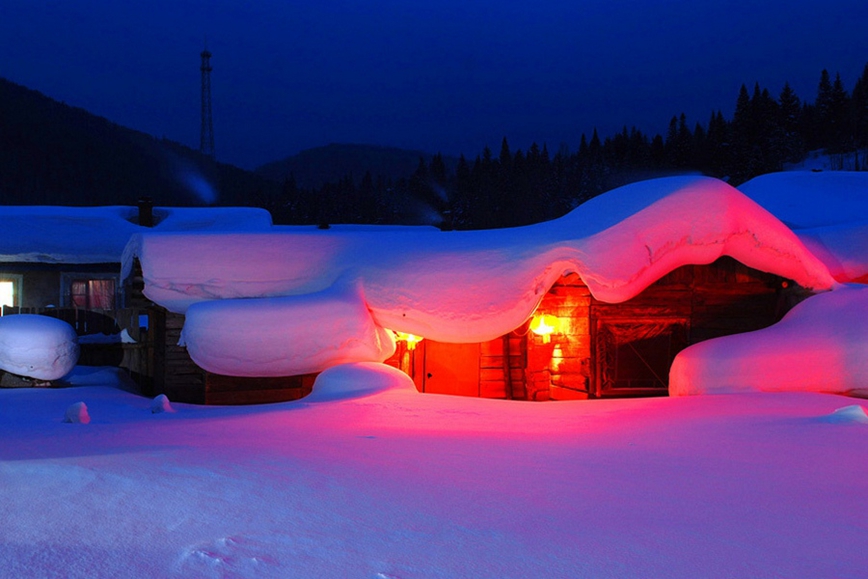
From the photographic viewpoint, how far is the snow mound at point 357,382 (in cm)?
756

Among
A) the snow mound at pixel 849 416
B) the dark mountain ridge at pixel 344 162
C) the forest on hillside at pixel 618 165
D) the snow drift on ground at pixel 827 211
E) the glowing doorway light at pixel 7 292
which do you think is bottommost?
the snow mound at pixel 849 416

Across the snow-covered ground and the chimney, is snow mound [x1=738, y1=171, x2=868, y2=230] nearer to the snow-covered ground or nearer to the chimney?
the snow-covered ground

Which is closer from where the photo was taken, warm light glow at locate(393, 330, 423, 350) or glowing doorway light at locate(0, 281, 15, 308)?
warm light glow at locate(393, 330, 423, 350)

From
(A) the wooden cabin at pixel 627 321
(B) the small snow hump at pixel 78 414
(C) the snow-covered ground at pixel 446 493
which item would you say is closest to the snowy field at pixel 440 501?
(C) the snow-covered ground at pixel 446 493

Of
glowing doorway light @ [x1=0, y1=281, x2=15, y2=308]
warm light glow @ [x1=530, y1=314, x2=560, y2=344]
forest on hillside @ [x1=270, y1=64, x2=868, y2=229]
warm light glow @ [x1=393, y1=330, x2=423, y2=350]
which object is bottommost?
warm light glow @ [x1=393, y1=330, x2=423, y2=350]

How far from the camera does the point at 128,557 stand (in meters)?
2.07

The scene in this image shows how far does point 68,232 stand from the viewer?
1877cm

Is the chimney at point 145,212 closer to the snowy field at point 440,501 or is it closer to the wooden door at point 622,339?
the wooden door at point 622,339

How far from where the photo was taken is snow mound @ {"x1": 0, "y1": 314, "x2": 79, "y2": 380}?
1164cm

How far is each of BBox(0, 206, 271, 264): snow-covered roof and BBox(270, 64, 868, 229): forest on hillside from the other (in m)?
31.4

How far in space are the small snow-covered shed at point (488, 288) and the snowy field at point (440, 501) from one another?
12.4ft

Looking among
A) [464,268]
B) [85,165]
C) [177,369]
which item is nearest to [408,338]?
[464,268]

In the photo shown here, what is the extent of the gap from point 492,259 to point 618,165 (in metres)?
52.9

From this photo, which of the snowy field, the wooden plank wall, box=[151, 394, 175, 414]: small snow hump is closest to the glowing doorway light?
the wooden plank wall
